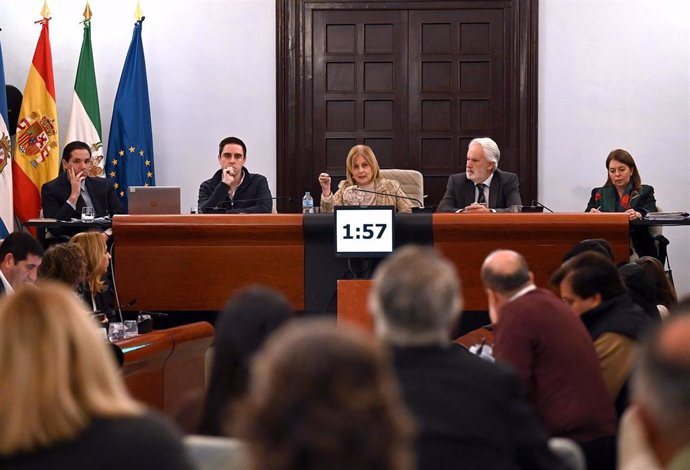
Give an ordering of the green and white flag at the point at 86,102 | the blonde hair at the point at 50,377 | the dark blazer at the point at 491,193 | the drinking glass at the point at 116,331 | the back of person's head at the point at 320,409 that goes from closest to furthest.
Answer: the back of person's head at the point at 320,409 < the blonde hair at the point at 50,377 < the drinking glass at the point at 116,331 < the dark blazer at the point at 491,193 < the green and white flag at the point at 86,102

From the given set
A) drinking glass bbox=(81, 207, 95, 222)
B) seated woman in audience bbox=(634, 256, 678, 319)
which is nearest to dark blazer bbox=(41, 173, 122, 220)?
drinking glass bbox=(81, 207, 95, 222)

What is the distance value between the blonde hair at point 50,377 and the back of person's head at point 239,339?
648mm

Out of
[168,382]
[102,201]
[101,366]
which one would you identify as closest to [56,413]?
[101,366]

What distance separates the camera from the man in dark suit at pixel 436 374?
2.15m

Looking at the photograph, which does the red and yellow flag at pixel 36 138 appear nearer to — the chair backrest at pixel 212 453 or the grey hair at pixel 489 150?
the grey hair at pixel 489 150

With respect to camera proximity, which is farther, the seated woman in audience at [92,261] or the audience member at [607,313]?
the seated woman in audience at [92,261]

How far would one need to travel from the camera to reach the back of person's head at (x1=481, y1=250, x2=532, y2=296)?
11.1 ft

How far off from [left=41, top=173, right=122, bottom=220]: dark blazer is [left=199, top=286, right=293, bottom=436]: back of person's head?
5.13 m

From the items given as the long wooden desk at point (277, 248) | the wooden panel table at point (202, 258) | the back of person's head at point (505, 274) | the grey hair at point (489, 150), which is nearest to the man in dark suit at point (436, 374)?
the back of person's head at point (505, 274)

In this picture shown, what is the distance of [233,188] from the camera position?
7.42m

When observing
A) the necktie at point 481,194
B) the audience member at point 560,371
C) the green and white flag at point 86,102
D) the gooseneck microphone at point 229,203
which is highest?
the green and white flag at point 86,102

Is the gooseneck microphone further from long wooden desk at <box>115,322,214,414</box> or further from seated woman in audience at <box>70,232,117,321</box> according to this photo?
seated woman in audience at <box>70,232,117,321</box>

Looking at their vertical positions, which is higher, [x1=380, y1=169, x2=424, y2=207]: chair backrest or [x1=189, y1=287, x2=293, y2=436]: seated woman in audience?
[x1=380, y1=169, x2=424, y2=207]: chair backrest

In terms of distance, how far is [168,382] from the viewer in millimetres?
5426
